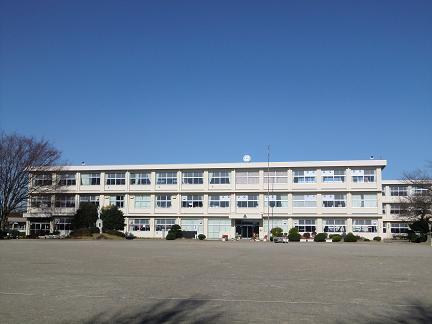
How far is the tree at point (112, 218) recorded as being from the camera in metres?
70.5

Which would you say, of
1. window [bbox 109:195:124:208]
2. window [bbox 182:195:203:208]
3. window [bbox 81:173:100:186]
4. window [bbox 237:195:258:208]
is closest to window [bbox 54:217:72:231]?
window [bbox 81:173:100:186]

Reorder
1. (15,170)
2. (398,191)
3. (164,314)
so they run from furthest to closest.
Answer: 1. (398,191)
2. (15,170)
3. (164,314)

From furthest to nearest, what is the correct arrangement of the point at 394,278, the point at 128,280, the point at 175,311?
the point at 394,278 < the point at 128,280 < the point at 175,311

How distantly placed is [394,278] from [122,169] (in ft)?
217

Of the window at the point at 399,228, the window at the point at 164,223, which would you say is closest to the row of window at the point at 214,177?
the window at the point at 164,223

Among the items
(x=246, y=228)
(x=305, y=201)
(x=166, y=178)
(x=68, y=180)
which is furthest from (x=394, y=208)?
(x=68, y=180)

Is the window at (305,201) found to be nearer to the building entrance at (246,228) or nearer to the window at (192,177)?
the building entrance at (246,228)

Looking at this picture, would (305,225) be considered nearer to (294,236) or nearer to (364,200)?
(294,236)

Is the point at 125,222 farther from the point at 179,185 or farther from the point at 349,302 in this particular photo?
the point at 349,302

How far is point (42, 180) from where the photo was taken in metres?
67.9

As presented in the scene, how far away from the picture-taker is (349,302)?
33.1ft

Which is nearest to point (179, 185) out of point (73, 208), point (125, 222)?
point (125, 222)

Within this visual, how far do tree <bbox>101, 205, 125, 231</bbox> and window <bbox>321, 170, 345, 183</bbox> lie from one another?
98.0 feet

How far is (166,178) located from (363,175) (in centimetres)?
2933
